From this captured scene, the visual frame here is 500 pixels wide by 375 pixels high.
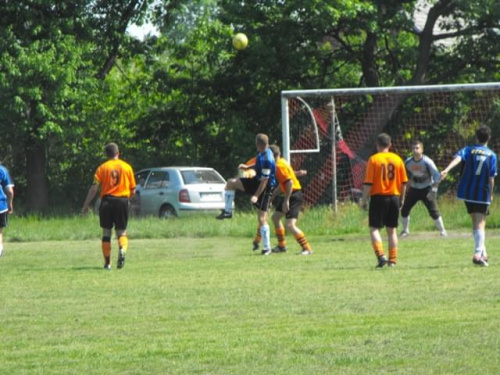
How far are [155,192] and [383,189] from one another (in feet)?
48.1

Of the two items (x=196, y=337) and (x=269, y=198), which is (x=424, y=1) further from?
(x=196, y=337)

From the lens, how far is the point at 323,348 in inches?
340

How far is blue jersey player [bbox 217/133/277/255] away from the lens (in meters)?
17.6

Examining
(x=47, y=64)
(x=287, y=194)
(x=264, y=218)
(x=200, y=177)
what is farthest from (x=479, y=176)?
(x=47, y=64)

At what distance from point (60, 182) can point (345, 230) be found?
16346 mm

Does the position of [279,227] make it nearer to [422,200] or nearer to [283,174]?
[283,174]

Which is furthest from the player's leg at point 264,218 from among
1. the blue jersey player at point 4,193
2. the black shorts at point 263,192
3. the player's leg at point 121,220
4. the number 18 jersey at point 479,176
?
the number 18 jersey at point 479,176

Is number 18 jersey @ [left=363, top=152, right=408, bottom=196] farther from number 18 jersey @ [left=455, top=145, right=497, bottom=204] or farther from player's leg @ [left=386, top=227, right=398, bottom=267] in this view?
number 18 jersey @ [left=455, top=145, right=497, bottom=204]

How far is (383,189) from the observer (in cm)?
1495

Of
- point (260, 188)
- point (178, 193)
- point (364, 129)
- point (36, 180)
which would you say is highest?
point (364, 129)

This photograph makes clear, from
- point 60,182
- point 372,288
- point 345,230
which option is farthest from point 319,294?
point 60,182

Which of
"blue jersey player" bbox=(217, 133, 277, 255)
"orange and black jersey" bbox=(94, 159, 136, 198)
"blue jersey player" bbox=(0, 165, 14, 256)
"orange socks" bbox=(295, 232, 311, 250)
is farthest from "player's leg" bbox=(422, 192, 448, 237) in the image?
"blue jersey player" bbox=(0, 165, 14, 256)

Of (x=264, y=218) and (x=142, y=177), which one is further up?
(x=142, y=177)

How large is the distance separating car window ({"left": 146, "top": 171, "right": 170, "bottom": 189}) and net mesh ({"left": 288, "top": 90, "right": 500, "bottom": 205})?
3982mm
